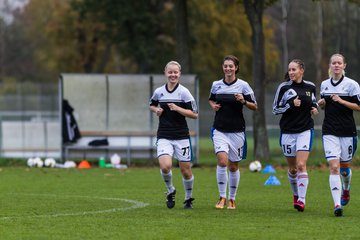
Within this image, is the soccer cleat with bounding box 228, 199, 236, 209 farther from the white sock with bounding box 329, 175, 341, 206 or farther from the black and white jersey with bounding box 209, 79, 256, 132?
the white sock with bounding box 329, 175, 341, 206

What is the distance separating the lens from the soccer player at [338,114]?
46.1 feet

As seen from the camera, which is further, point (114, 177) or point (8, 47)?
point (8, 47)

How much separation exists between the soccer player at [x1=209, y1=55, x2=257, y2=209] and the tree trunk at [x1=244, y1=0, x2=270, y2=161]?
1539 centimetres

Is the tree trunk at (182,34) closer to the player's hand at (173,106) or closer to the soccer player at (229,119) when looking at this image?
the soccer player at (229,119)

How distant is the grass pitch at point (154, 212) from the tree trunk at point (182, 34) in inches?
482

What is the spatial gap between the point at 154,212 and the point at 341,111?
323 cm

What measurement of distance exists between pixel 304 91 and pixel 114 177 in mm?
10312

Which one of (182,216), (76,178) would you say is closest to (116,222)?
(182,216)

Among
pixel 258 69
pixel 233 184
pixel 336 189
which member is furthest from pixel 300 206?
pixel 258 69

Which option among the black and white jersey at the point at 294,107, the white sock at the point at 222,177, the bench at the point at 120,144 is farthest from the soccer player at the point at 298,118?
the bench at the point at 120,144

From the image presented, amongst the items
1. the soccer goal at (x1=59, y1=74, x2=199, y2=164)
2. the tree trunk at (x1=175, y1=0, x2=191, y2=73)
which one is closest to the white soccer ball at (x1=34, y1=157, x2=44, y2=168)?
the soccer goal at (x1=59, y1=74, x2=199, y2=164)

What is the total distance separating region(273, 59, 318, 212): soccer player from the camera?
47.8ft

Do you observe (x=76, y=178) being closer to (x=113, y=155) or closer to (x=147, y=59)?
(x=113, y=155)

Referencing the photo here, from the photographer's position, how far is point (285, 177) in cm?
2362
